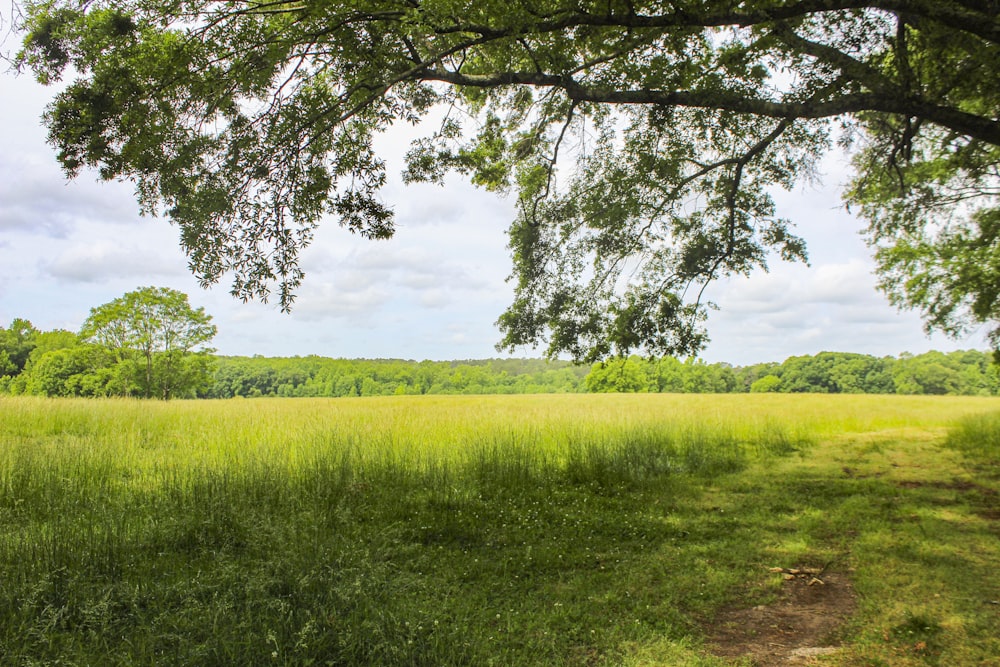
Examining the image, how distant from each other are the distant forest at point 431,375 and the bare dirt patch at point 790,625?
→ 1569 inches

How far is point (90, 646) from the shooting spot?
3404mm

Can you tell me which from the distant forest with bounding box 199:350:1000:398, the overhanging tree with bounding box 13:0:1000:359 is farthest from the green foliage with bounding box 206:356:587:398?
the overhanging tree with bounding box 13:0:1000:359

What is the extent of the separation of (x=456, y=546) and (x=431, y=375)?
61.3m

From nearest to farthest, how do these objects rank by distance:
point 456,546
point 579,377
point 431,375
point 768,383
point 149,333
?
point 456,546 → point 149,333 → point 579,377 → point 431,375 → point 768,383

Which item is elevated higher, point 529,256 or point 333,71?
point 333,71

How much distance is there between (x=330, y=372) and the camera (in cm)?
6781

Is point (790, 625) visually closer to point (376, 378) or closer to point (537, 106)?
point (537, 106)

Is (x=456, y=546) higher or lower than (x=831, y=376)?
lower

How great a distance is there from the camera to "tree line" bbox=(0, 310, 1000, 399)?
34750 millimetres

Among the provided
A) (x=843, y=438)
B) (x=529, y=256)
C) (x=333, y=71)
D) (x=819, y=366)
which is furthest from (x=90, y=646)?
(x=819, y=366)

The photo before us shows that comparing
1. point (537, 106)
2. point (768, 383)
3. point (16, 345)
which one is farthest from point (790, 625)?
point (768, 383)

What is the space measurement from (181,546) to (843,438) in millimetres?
16183

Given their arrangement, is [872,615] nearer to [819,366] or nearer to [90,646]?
[90,646]

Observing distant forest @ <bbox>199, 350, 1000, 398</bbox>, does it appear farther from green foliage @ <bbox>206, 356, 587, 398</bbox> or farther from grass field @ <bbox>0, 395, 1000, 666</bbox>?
grass field @ <bbox>0, 395, 1000, 666</bbox>
